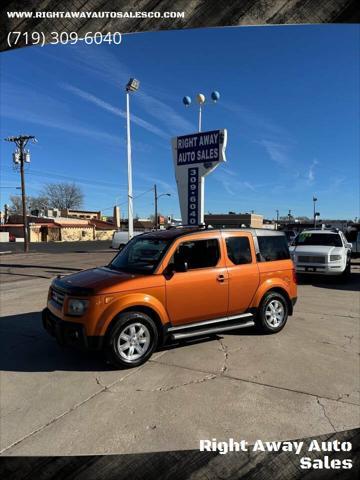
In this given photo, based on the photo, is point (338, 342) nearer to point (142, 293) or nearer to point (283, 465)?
point (142, 293)

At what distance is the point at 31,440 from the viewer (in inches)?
134

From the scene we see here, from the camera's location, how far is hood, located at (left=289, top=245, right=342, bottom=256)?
12781 millimetres

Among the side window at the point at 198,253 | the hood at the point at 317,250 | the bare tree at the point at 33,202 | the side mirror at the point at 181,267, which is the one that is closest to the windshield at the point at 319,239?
the hood at the point at 317,250

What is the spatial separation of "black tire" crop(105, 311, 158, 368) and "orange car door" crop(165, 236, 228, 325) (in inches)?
16.0

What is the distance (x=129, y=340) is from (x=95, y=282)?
886mm

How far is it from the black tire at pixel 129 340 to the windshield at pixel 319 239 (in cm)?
1030

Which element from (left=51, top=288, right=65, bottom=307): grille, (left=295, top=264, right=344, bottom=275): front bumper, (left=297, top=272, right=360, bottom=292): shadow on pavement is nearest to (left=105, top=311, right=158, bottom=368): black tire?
(left=51, top=288, right=65, bottom=307): grille

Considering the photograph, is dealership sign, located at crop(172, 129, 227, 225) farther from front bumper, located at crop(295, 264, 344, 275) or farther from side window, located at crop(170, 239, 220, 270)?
side window, located at crop(170, 239, 220, 270)

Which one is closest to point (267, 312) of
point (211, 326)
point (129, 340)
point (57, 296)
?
point (211, 326)

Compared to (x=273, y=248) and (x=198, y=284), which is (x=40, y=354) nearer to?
(x=198, y=284)

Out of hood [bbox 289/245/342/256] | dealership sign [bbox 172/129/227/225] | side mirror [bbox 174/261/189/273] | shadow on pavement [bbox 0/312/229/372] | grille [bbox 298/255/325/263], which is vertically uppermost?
dealership sign [bbox 172/129/227/225]

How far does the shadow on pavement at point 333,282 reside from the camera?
12.2 meters

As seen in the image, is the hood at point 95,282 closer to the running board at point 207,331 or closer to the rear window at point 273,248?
the running board at point 207,331

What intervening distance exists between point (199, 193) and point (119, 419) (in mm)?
12198
